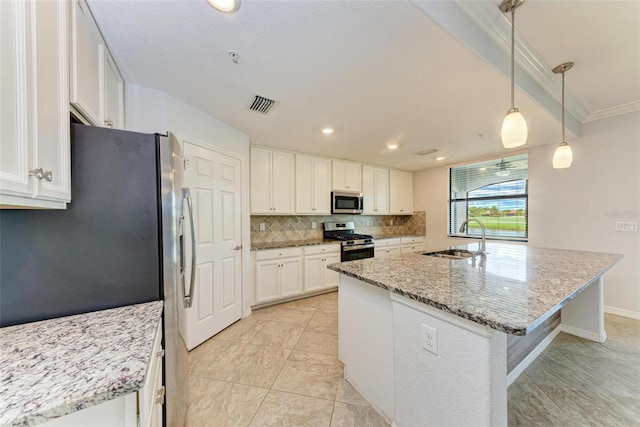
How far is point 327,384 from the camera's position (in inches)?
68.2

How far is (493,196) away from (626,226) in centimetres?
149

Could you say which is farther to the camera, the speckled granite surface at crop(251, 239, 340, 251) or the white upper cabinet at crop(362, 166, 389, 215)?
the white upper cabinet at crop(362, 166, 389, 215)

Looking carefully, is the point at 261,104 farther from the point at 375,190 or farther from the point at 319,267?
the point at 375,190

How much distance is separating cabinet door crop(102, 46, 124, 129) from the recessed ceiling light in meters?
0.83

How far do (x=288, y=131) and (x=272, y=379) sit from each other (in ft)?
8.18

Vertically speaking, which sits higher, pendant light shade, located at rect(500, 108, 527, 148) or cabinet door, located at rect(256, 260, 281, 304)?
pendant light shade, located at rect(500, 108, 527, 148)

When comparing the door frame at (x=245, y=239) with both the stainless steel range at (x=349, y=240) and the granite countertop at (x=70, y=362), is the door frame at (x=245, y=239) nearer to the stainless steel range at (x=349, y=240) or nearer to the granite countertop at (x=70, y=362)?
the stainless steel range at (x=349, y=240)

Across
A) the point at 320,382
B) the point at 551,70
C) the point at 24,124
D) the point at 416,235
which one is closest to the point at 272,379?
the point at 320,382

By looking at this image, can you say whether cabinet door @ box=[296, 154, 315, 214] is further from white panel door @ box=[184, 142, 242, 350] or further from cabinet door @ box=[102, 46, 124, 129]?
cabinet door @ box=[102, 46, 124, 129]

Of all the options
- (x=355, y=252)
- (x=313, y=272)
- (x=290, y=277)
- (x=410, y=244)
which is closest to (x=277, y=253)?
(x=290, y=277)

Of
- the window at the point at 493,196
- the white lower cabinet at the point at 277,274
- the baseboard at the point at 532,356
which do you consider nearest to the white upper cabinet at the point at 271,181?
the white lower cabinet at the point at 277,274

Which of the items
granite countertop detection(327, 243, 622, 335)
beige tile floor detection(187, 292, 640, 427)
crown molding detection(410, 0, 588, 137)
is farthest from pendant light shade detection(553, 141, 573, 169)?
beige tile floor detection(187, 292, 640, 427)

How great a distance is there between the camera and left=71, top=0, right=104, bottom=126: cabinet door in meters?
1.10

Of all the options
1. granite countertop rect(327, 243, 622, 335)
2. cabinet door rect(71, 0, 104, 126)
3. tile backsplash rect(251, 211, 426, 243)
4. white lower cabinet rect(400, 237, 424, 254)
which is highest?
cabinet door rect(71, 0, 104, 126)
